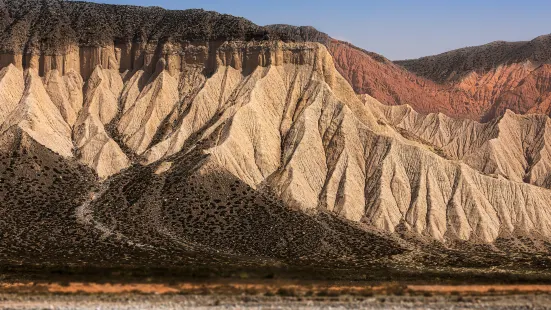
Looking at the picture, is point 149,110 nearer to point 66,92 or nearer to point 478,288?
point 66,92

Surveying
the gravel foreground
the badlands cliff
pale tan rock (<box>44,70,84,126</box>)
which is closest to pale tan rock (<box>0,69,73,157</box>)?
the badlands cliff

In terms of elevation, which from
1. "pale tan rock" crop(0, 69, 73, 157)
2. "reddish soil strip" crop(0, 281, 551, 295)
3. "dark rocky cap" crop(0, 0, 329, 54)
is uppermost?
"dark rocky cap" crop(0, 0, 329, 54)

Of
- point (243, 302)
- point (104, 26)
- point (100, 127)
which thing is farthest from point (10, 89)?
point (243, 302)

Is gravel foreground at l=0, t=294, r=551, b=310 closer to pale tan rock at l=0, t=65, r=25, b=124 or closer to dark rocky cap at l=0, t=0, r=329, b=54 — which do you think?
pale tan rock at l=0, t=65, r=25, b=124

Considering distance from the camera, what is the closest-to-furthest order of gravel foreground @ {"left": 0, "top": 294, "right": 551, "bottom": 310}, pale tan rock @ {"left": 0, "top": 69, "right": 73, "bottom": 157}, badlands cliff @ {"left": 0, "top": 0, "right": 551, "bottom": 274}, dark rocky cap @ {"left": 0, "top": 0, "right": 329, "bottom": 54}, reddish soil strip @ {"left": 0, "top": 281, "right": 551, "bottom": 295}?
gravel foreground @ {"left": 0, "top": 294, "right": 551, "bottom": 310}
reddish soil strip @ {"left": 0, "top": 281, "right": 551, "bottom": 295}
badlands cliff @ {"left": 0, "top": 0, "right": 551, "bottom": 274}
pale tan rock @ {"left": 0, "top": 69, "right": 73, "bottom": 157}
dark rocky cap @ {"left": 0, "top": 0, "right": 329, "bottom": 54}

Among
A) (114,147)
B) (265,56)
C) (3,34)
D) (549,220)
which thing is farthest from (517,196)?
(3,34)

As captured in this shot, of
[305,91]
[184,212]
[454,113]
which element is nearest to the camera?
[184,212]

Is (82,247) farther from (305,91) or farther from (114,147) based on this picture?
(305,91)
